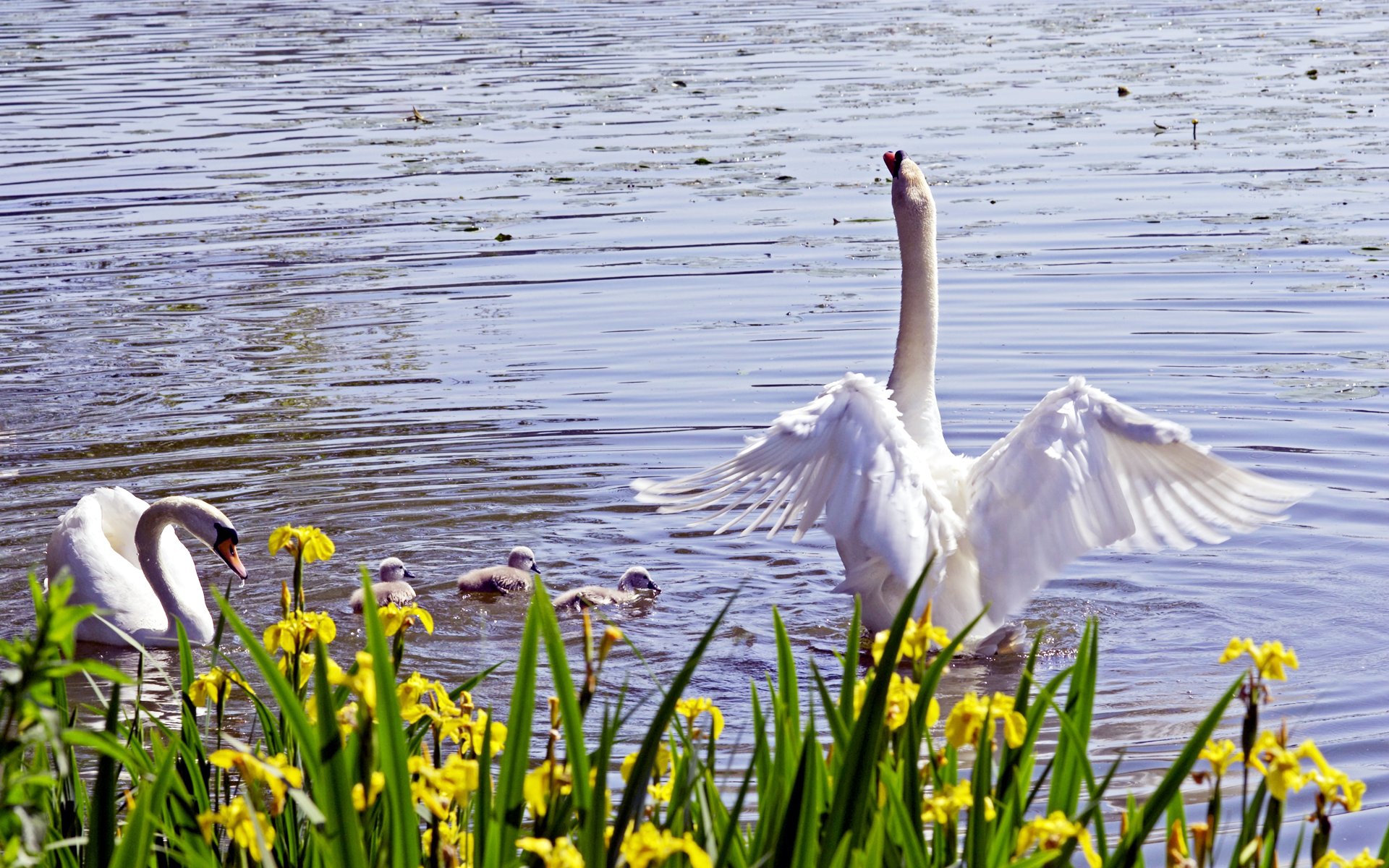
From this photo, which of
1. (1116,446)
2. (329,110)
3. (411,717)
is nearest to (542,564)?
(1116,446)

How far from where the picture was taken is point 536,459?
26.0 feet

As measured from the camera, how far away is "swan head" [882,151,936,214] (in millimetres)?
6449

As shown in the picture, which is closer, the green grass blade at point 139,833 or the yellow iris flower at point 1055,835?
the yellow iris flower at point 1055,835

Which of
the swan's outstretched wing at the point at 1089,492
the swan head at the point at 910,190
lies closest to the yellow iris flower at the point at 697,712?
the swan's outstretched wing at the point at 1089,492

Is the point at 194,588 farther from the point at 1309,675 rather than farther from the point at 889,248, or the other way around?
the point at 889,248

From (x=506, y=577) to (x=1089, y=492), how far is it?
219cm

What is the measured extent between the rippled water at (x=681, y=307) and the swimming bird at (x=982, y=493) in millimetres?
442

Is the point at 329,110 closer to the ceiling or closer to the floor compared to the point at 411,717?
closer to the ceiling

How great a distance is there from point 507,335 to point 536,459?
224 centimetres

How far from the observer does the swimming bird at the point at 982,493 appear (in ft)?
16.8

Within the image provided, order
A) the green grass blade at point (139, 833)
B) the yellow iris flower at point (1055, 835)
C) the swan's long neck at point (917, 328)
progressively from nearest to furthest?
the yellow iris flower at point (1055, 835)
the green grass blade at point (139, 833)
the swan's long neck at point (917, 328)

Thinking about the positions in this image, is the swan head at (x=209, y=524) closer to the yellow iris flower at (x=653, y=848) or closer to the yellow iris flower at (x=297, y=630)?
the yellow iris flower at (x=297, y=630)

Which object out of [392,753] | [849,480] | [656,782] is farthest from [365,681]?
[849,480]

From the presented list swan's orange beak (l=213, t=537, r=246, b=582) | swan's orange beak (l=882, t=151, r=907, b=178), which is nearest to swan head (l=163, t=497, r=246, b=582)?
swan's orange beak (l=213, t=537, r=246, b=582)
